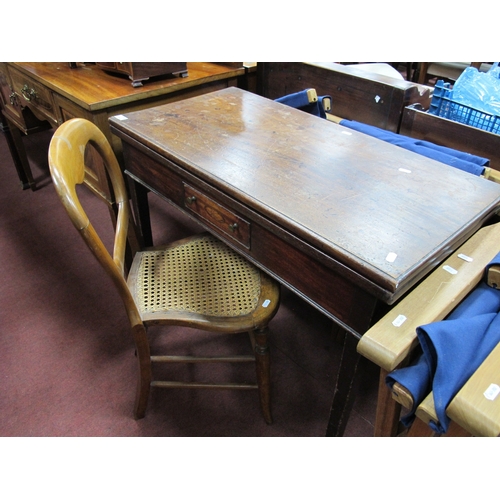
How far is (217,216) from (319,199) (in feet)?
0.87

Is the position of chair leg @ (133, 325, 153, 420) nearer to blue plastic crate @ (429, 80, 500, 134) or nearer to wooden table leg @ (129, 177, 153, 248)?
wooden table leg @ (129, 177, 153, 248)

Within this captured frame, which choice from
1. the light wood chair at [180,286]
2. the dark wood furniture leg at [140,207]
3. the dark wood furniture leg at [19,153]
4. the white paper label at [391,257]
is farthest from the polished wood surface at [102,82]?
the white paper label at [391,257]

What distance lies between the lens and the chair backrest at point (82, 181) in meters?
0.77

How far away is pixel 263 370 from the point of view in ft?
3.69

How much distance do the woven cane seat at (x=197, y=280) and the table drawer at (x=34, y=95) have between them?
856mm

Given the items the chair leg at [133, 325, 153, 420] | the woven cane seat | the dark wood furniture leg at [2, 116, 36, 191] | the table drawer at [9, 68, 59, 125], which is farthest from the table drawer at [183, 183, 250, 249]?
the dark wood furniture leg at [2, 116, 36, 191]

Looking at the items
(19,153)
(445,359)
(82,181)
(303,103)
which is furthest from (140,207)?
(19,153)

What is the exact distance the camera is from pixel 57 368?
139 centimetres

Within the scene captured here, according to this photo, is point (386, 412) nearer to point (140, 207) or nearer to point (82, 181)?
point (82, 181)

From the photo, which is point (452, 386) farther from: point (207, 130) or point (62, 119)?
point (62, 119)

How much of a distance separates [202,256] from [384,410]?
647 millimetres

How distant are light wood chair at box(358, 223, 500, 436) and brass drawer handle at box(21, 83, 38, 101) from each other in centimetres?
170

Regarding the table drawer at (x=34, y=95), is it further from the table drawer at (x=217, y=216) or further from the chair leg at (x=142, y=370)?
the chair leg at (x=142, y=370)

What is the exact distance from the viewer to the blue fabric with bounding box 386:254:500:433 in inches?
23.2
